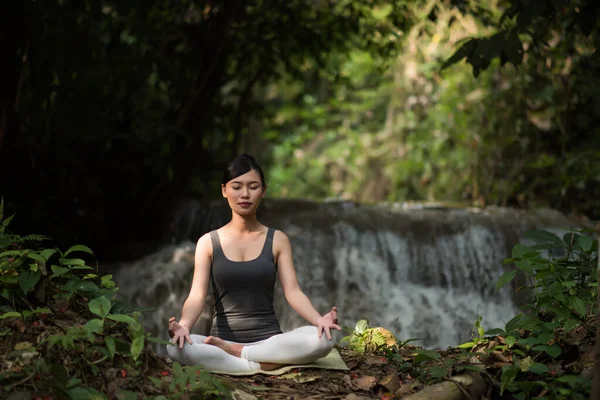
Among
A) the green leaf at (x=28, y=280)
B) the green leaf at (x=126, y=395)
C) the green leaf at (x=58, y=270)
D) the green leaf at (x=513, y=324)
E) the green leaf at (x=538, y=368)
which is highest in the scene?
the green leaf at (x=58, y=270)

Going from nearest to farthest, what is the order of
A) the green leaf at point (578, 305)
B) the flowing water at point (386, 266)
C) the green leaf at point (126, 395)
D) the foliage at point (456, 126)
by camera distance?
the green leaf at point (126, 395) → the green leaf at point (578, 305) → the flowing water at point (386, 266) → the foliage at point (456, 126)

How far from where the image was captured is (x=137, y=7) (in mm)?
7199

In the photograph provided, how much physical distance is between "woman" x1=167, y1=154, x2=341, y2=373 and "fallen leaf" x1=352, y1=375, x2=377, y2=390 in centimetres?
22

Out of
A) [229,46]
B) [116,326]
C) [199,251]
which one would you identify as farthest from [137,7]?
[116,326]

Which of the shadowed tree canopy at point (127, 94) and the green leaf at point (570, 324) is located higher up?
the shadowed tree canopy at point (127, 94)

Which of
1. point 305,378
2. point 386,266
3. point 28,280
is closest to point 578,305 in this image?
point 305,378

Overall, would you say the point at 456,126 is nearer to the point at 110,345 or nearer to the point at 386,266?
the point at 386,266

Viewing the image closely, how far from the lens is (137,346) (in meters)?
3.07

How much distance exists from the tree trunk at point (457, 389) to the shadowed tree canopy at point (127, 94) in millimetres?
4786

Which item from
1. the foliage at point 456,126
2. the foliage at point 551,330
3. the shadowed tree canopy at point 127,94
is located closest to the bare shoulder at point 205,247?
the foliage at point 551,330

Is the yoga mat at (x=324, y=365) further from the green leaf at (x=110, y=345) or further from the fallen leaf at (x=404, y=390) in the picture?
the green leaf at (x=110, y=345)

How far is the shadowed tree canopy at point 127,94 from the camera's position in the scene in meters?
6.37

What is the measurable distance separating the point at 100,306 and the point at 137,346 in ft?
0.93

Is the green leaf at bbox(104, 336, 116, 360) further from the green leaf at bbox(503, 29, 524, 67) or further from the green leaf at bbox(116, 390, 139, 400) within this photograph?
the green leaf at bbox(503, 29, 524, 67)
